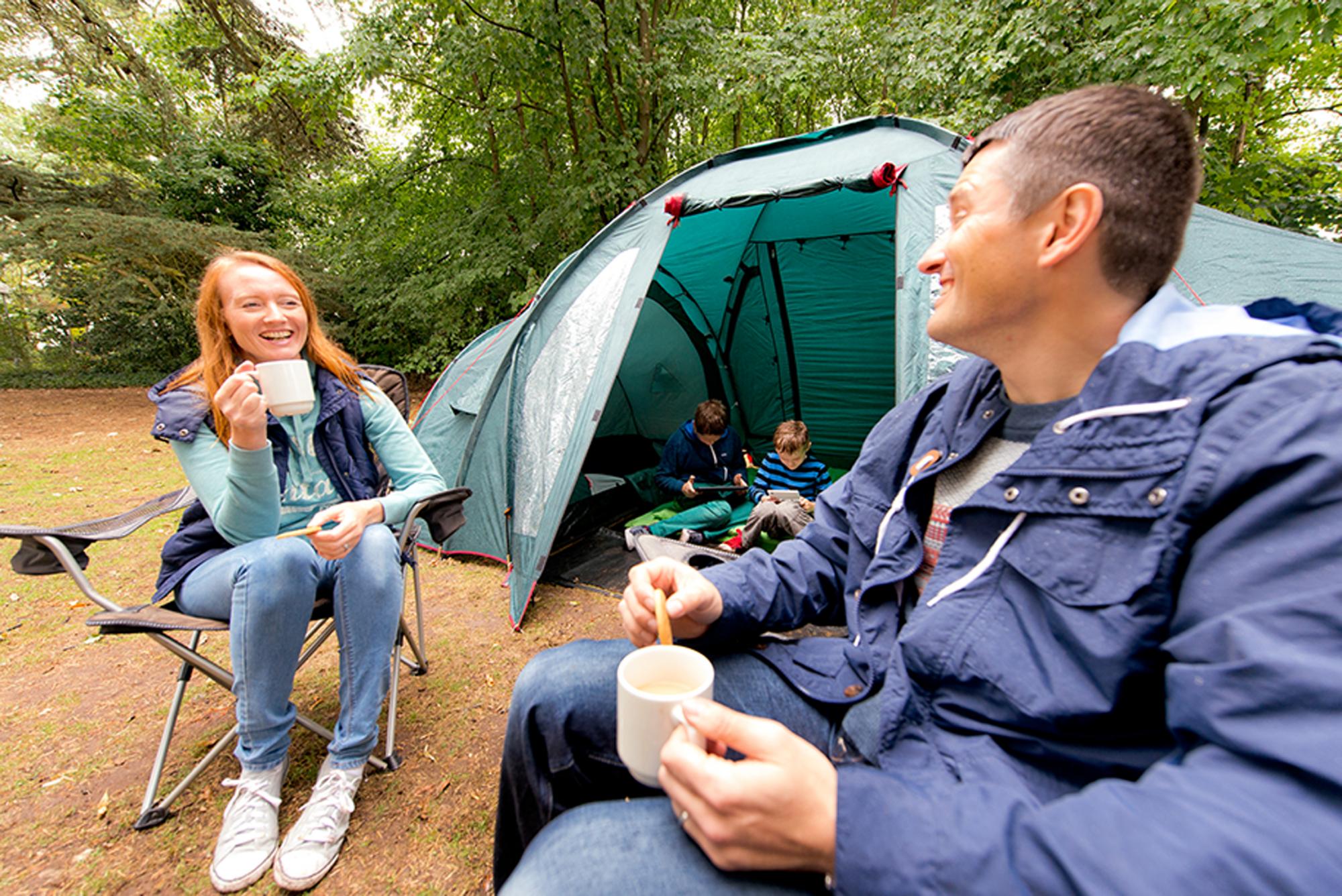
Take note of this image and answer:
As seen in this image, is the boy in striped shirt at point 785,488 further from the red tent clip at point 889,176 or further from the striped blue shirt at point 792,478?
the red tent clip at point 889,176

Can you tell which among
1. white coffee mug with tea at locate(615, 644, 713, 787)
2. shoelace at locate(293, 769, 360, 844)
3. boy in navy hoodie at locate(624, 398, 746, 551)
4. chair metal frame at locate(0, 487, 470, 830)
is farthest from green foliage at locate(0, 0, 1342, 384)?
shoelace at locate(293, 769, 360, 844)

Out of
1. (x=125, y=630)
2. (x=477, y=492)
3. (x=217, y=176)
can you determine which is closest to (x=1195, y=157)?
(x=125, y=630)

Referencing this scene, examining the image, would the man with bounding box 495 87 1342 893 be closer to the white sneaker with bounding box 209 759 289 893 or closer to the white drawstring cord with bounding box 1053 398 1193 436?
the white drawstring cord with bounding box 1053 398 1193 436

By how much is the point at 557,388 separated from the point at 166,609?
1773 millimetres

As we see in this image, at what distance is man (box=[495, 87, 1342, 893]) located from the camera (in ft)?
1.79

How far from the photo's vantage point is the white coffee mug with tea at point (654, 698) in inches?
28.4

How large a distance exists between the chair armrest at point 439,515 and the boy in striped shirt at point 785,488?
5.17 ft

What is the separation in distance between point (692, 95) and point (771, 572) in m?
7.46

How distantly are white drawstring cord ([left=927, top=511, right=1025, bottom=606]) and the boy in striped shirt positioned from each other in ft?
7.40

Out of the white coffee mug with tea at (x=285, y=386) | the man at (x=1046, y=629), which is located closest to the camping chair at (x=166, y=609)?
the white coffee mug with tea at (x=285, y=386)

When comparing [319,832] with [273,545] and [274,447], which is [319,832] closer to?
[273,545]

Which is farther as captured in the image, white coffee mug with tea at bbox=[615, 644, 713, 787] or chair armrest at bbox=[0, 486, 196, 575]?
chair armrest at bbox=[0, 486, 196, 575]

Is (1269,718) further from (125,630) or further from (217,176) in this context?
(217,176)

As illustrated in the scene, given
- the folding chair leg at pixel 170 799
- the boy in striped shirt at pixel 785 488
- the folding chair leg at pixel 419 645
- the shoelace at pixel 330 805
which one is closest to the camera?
the shoelace at pixel 330 805
